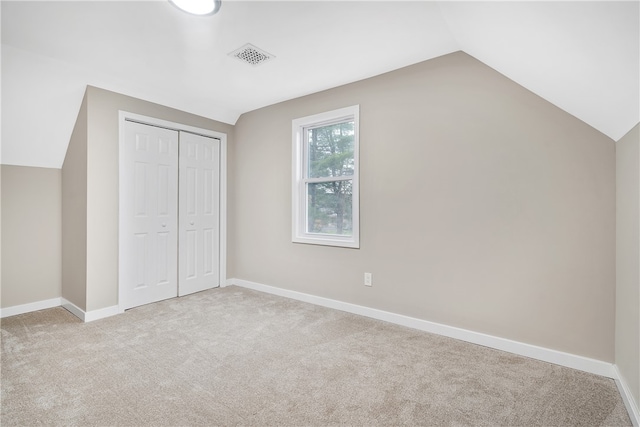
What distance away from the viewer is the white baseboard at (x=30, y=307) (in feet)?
10.3

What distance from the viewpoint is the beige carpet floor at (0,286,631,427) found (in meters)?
1.66

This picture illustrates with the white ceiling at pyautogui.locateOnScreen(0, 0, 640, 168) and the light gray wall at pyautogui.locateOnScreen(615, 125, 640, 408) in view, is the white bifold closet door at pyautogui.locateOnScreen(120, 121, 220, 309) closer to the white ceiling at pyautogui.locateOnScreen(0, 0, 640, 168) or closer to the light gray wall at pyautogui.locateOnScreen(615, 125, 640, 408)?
the white ceiling at pyautogui.locateOnScreen(0, 0, 640, 168)

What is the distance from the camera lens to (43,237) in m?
3.38

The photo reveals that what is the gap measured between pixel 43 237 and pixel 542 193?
4.65 metres

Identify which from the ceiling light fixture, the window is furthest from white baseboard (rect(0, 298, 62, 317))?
the ceiling light fixture

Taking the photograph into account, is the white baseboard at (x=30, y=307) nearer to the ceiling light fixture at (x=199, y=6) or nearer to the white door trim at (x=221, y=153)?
the white door trim at (x=221, y=153)

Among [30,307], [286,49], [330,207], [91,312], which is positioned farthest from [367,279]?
[30,307]

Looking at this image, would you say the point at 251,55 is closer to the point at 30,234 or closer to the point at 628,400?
the point at 30,234

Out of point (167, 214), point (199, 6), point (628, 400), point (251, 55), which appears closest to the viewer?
point (628, 400)

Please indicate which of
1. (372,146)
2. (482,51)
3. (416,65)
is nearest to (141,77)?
(372,146)

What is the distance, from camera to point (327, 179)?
3486 mm

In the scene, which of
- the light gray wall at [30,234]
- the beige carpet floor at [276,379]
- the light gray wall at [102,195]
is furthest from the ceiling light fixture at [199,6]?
the light gray wall at [30,234]

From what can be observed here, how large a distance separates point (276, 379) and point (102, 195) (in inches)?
97.6

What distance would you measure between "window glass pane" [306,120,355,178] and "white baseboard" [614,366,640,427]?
2.48m
